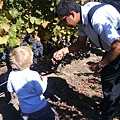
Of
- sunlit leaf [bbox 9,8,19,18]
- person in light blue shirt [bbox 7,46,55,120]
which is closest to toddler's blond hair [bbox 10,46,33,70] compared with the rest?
person in light blue shirt [bbox 7,46,55,120]

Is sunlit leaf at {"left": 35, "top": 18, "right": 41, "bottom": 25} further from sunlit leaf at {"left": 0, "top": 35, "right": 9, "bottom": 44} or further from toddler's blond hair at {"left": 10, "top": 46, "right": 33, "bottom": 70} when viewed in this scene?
toddler's blond hair at {"left": 10, "top": 46, "right": 33, "bottom": 70}

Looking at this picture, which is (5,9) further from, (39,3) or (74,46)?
(74,46)

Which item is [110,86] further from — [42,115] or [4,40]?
[4,40]

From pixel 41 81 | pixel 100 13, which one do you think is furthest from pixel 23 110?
pixel 100 13

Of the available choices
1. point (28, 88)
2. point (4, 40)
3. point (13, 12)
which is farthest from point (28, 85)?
point (13, 12)

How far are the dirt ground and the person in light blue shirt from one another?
893 millimetres

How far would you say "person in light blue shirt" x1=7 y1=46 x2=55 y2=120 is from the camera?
120 inches

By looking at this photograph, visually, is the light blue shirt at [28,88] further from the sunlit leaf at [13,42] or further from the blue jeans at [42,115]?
the sunlit leaf at [13,42]

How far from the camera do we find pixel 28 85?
3.17m

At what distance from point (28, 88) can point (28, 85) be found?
0.03 metres

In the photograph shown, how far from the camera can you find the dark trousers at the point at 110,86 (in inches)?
140

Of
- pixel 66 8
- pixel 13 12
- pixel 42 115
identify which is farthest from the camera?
pixel 13 12

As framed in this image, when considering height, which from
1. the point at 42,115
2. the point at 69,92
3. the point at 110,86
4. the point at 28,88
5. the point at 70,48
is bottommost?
the point at 69,92

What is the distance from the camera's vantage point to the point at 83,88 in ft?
16.8
